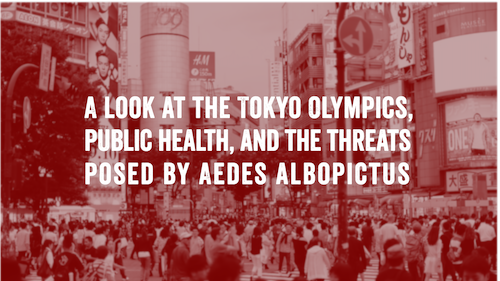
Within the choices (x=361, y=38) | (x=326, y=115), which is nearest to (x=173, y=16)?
(x=326, y=115)

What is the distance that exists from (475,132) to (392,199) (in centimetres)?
1343

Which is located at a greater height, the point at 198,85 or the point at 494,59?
the point at 198,85

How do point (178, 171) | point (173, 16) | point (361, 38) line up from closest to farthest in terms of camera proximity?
1. point (361, 38)
2. point (178, 171)
3. point (173, 16)

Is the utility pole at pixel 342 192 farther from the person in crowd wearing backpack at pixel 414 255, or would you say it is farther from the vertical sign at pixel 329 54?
the vertical sign at pixel 329 54

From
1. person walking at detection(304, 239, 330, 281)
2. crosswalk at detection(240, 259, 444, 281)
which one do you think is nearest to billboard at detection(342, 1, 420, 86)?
crosswalk at detection(240, 259, 444, 281)

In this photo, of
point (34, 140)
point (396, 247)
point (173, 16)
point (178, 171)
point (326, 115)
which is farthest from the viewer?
point (173, 16)

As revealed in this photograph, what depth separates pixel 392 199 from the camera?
78812 mm

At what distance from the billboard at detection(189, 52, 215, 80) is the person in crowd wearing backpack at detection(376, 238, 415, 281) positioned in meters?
149

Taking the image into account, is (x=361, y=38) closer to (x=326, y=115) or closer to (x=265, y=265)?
(x=265, y=265)

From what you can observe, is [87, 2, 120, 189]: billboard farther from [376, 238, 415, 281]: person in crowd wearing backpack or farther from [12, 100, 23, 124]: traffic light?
[376, 238, 415, 281]: person in crowd wearing backpack

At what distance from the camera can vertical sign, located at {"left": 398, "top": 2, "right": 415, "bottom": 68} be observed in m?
78.3

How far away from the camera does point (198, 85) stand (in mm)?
146875

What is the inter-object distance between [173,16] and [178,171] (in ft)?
280

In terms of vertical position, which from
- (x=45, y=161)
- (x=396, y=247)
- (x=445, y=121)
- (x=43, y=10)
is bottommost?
(x=396, y=247)
